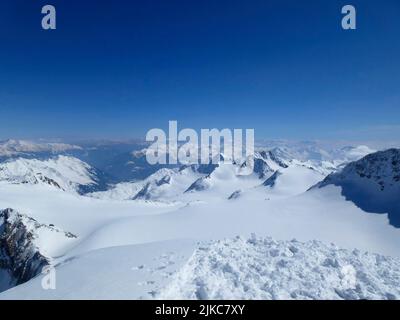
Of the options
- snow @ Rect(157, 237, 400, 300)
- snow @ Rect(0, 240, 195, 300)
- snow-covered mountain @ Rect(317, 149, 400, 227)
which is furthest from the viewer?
snow-covered mountain @ Rect(317, 149, 400, 227)

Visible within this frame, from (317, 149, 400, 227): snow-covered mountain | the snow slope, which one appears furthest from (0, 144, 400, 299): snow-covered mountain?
(317, 149, 400, 227): snow-covered mountain

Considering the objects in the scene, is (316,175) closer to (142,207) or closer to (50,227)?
(142,207)

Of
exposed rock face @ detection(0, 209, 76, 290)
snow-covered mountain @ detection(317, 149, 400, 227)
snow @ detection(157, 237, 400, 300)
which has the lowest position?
exposed rock face @ detection(0, 209, 76, 290)

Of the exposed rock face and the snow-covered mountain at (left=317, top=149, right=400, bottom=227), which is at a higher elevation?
the snow-covered mountain at (left=317, top=149, right=400, bottom=227)

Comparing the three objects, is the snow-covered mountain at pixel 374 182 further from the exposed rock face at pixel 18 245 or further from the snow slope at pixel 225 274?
the exposed rock face at pixel 18 245

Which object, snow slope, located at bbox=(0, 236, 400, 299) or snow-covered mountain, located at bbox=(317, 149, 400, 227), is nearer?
snow slope, located at bbox=(0, 236, 400, 299)

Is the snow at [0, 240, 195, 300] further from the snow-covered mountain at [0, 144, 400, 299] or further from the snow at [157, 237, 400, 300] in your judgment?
the snow at [157, 237, 400, 300]

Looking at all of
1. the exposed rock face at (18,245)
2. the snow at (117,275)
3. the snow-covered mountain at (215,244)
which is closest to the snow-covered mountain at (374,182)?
the snow-covered mountain at (215,244)
